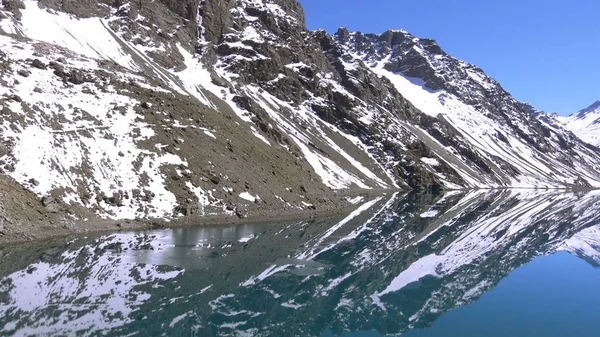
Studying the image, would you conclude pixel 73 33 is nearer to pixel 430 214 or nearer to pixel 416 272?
pixel 430 214

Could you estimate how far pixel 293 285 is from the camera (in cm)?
2988

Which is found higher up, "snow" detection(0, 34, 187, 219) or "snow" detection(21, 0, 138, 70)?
"snow" detection(21, 0, 138, 70)

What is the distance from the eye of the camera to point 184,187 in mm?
53125

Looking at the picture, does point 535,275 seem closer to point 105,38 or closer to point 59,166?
point 59,166

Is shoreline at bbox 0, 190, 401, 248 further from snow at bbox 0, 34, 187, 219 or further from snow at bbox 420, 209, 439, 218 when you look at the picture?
snow at bbox 420, 209, 439, 218

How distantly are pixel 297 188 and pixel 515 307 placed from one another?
43.2 meters

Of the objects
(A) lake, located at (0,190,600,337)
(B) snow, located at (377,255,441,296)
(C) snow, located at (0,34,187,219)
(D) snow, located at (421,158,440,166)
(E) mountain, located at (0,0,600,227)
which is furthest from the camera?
(D) snow, located at (421,158,440,166)

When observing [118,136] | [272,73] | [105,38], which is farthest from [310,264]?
[272,73]

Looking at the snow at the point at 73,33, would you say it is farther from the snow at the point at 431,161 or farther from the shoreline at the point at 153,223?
the snow at the point at 431,161

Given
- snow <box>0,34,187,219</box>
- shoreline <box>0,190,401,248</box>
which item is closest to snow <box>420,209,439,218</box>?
shoreline <box>0,190,401,248</box>

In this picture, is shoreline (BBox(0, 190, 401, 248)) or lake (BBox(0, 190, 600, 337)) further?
shoreline (BBox(0, 190, 401, 248))

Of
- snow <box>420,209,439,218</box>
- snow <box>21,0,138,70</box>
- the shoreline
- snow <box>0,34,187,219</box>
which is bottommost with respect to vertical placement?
snow <box>420,209,439,218</box>

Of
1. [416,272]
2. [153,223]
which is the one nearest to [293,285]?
[416,272]

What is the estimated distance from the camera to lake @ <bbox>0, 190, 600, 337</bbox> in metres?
22.4
